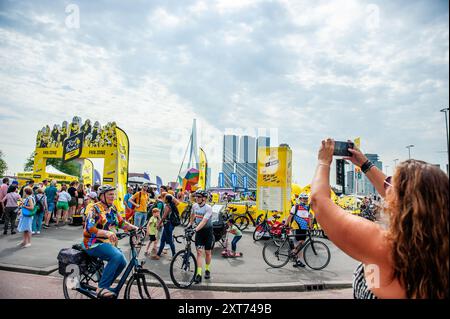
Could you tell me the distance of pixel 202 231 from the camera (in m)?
6.17

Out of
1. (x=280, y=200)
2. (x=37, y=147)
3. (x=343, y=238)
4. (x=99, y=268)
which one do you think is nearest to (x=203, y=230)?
(x=99, y=268)

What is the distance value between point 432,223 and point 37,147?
2161 cm

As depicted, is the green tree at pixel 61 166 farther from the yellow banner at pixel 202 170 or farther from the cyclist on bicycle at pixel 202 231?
the cyclist on bicycle at pixel 202 231

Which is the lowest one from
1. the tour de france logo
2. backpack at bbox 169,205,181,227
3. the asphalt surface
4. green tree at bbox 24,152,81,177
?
the asphalt surface

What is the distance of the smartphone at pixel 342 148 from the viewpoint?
5.38 feet

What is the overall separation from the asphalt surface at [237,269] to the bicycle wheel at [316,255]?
0.56 feet

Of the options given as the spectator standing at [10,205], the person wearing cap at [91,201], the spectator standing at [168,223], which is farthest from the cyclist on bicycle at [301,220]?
the spectator standing at [10,205]

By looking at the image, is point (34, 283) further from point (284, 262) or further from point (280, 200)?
point (280, 200)

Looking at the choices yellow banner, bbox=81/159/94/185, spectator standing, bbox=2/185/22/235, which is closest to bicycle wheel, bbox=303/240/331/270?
spectator standing, bbox=2/185/22/235

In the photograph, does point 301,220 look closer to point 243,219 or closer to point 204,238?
point 204,238

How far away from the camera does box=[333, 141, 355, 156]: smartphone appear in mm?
1640

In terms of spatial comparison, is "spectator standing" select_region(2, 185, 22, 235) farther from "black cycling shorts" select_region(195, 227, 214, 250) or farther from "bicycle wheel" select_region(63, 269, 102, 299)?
A: "black cycling shorts" select_region(195, 227, 214, 250)

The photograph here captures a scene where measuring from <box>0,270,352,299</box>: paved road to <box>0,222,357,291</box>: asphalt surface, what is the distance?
18 centimetres

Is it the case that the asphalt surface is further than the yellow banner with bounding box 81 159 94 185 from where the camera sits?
No
